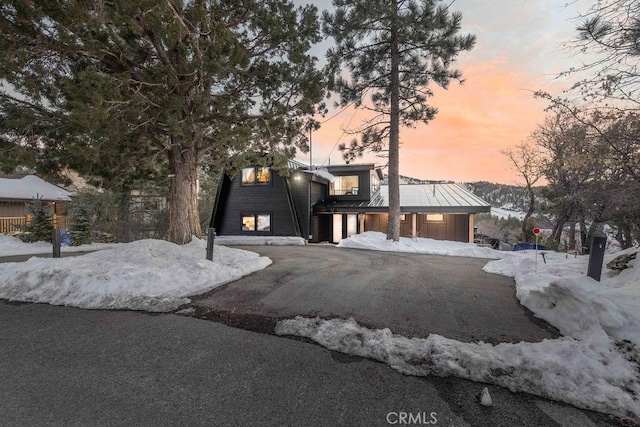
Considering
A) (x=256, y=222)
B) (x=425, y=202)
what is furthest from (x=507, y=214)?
(x=256, y=222)

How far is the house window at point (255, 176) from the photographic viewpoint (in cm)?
1791

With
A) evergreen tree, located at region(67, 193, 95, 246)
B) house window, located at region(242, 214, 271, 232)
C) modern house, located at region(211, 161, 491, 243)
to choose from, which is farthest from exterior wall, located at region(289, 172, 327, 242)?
evergreen tree, located at region(67, 193, 95, 246)

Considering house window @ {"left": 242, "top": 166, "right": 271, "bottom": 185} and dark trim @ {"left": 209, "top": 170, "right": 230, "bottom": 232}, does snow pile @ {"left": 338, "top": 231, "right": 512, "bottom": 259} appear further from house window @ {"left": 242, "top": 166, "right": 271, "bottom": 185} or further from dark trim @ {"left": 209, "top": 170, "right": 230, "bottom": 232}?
dark trim @ {"left": 209, "top": 170, "right": 230, "bottom": 232}

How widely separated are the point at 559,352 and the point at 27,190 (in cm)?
3124

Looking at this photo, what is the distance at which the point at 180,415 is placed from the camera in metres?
2.06

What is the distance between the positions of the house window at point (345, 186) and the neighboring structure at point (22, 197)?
1776cm

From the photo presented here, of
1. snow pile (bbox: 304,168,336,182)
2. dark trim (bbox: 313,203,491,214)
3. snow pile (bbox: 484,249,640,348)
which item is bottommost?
snow pile (bbox: 484,249,640,348)

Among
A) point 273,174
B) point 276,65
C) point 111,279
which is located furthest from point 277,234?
point 111,279

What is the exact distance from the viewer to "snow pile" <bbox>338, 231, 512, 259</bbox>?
10367 millimetres

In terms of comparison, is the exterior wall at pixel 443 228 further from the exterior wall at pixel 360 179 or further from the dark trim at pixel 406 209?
the exterior wall at pixel 360 179

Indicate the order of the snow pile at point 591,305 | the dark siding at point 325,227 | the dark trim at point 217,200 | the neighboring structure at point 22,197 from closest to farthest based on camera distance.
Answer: the snow pile at point 591,305
the neighboring structure at point 22,197
the dark trim at point 217,200
the dark siding at point 325,227

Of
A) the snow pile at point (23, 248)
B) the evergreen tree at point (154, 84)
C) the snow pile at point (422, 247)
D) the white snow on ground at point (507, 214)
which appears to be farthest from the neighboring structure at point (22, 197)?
the white snow on ground at point (507, 214)

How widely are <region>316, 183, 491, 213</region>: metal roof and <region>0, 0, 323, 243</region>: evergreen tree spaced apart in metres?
8.74

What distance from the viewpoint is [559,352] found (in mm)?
2684
